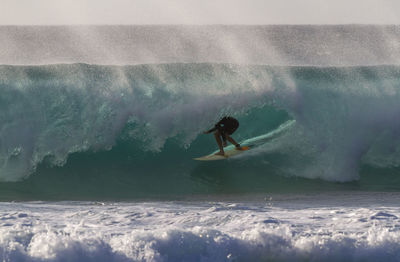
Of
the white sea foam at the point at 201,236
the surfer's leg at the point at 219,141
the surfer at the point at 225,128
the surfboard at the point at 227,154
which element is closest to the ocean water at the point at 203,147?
the white sea foam at the point at 201,236

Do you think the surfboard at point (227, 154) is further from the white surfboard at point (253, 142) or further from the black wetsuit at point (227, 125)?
the black wetsuit at point (227, 125)

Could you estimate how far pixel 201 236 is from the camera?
630 centimetres

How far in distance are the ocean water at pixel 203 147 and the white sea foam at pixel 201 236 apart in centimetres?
2

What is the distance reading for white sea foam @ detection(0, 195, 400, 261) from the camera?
607 cm

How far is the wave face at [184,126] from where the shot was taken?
1005cm

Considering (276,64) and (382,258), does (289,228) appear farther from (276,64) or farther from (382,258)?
(276,64)

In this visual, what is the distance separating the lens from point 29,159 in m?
10.5

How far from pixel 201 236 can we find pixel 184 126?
4.77 metres

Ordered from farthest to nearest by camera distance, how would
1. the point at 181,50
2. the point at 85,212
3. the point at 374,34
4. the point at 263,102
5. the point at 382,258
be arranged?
1. the point at 374,34
2. the point at 181,50
3. the point at 263,102
4. the point at 85,212
5. the point at 382,258

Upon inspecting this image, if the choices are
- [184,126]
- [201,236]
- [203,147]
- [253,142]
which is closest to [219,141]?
[203,147]

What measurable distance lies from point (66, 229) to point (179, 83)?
18.2 feet

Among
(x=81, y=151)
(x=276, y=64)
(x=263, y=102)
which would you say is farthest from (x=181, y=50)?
(x=81, y=151)

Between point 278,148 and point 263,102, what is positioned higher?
point 263,102

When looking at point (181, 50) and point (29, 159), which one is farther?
point (181, 50)
